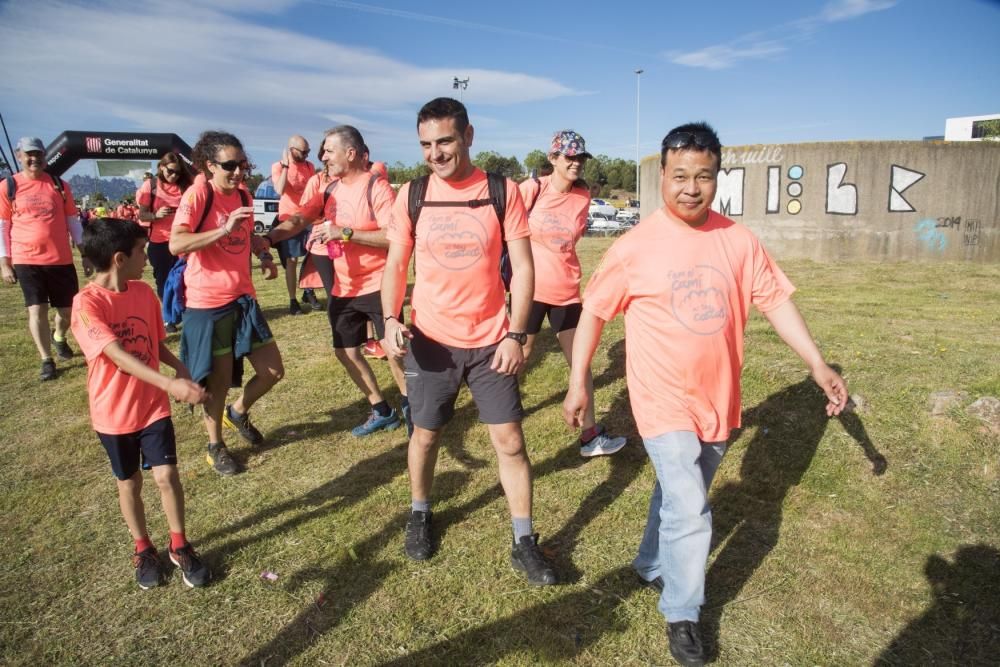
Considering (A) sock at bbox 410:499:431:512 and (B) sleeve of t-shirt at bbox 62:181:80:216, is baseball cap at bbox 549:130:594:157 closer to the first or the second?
(A) sock at bbox 410:499:431:512

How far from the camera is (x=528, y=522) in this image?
10.7 ft

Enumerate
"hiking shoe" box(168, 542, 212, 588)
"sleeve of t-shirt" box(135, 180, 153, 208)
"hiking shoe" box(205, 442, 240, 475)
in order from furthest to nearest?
1. "sleeve of t-shirt" box(135, 180, 153, 208)
2. "hiking shoe" box(205, 442, 240, 475)
3. "hiking shoe" box(168, 542, 212, 588)

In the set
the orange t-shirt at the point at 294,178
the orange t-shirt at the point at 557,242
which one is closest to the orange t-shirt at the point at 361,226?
the orange t-shirt at the point at 557,242

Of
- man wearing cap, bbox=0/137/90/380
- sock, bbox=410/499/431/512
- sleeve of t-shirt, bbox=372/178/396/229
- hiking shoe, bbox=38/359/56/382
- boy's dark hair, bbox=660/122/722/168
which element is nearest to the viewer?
boy's dark hair, bbox=660/122/722/168

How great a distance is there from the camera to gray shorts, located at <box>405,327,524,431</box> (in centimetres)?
311

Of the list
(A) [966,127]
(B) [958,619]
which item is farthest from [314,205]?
(A) [966,127]

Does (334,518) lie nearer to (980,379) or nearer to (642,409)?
(642,409)

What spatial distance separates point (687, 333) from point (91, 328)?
2.70 m

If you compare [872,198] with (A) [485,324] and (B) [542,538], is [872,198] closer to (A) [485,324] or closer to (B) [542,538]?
(B) [542,538]

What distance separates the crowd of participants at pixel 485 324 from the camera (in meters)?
2.54

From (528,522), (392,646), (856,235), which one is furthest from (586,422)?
(856,235)

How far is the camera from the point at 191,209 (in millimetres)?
4027

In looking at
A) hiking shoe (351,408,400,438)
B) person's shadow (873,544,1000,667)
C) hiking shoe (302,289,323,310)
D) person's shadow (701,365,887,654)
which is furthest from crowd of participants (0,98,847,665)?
hiking shoe (302,289,323,310)

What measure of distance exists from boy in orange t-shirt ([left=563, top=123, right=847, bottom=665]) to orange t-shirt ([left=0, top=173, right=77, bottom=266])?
21.7 feet
